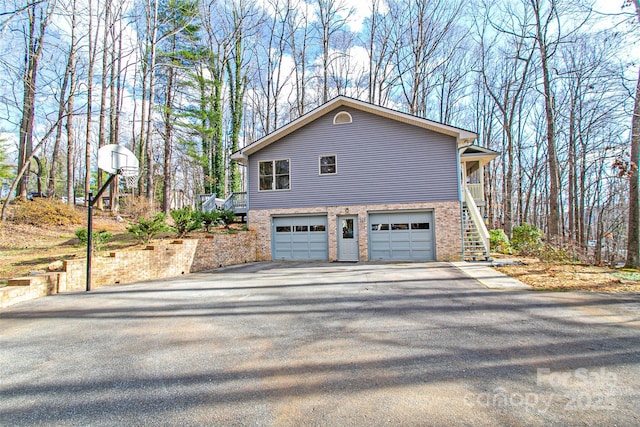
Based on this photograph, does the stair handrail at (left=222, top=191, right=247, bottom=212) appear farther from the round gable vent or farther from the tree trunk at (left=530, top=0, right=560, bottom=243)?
the tree trunk at (left=530, top=0, right=560, bottom=243)

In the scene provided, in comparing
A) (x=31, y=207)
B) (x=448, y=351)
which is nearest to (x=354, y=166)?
(x=448, y=351)

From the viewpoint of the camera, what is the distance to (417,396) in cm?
268

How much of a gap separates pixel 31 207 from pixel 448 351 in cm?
1714

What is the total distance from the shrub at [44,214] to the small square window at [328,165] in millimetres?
11529

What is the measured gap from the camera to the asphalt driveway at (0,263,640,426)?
8.20 ft

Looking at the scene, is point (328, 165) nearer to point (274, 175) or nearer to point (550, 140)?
point (274, 175)

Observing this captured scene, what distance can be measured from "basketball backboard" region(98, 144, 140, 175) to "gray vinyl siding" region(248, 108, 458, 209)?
6.73m

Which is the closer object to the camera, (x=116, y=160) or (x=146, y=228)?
(x=116, y=160)

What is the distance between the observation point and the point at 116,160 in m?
7.43

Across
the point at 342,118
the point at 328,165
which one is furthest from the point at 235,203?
the point at 342,118

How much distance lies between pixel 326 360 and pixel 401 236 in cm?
990

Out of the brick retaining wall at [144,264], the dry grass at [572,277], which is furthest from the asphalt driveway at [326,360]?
the dry grass at [572,277]

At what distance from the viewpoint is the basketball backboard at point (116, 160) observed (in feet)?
23.7

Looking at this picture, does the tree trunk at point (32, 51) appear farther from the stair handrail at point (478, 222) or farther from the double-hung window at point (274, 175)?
the stair handrail at point (478, 222)
